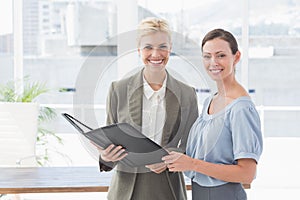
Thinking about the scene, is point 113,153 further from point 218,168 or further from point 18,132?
point 18,132

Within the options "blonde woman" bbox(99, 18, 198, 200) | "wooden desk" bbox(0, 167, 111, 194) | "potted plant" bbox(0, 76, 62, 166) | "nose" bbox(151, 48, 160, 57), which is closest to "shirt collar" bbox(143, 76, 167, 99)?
"blonde woman" bbox(99, 18, 198, 200)

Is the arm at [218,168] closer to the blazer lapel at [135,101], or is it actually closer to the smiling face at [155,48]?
the blazer lapel at [135,101]

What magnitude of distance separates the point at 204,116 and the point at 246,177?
0.73 feet

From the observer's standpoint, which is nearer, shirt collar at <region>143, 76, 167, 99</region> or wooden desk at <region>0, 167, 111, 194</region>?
shirt collar at <region>143, 76, 167, 99</region>

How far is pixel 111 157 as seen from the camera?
1677 millimetres

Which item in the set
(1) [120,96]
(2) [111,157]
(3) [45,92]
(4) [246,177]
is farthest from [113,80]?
(3) [45,92]

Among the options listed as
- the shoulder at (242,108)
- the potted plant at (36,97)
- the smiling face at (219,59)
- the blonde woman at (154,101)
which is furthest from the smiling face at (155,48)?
the potted plant at (36,97)

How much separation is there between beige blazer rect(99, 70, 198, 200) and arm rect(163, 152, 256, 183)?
76mm

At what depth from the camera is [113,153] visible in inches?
65.5

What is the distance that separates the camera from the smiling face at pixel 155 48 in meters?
1.63

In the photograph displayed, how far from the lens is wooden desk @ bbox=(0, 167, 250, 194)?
252 centimetres

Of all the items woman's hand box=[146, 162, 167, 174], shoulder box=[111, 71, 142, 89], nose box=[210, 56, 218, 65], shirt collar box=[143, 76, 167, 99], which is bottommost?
woman's hand box=[146, 162, 167, 174]

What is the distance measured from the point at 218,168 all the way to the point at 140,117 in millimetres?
273

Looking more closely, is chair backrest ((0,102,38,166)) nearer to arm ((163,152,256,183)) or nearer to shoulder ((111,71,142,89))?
shoulder ((111,71,142,89))
